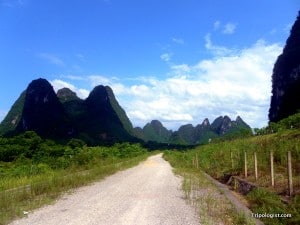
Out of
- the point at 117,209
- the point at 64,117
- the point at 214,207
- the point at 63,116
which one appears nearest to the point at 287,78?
the point at 64,117

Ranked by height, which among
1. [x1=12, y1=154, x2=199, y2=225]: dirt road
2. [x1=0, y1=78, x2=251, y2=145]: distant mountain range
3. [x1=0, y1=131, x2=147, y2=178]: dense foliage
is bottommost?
[x1=12, y1=154, x2=199, y2=225]: dirt road

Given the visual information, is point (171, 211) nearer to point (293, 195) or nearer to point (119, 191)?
point (293, 195)

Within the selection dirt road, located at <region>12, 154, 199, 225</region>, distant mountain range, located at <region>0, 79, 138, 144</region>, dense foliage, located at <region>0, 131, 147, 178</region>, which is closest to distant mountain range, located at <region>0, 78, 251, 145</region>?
distant mountain range, located at <region>0, 79, 138, 144</region>

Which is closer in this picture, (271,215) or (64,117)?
(271,215)

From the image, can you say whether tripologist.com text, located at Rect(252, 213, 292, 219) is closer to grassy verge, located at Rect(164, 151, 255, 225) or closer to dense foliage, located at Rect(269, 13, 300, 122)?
grassy verge, located at Rect(164, 151, 255, 225)

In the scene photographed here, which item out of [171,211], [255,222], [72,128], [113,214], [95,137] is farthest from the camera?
[95,137]

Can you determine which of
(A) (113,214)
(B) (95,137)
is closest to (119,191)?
(A) (113,214)

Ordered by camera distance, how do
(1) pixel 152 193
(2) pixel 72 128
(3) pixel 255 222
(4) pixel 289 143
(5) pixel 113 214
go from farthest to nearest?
1. (2) pixel 72 128
2. (4) pixel 289 143
3. (1) pixel 152 193
4. (5) pixel 113 214
5. (3) pixel 255 222

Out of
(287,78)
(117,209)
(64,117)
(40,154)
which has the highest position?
(287,78)

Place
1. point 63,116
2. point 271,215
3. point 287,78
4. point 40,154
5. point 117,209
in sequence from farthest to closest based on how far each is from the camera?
point 63,116 → point 287,78 → point 40,154 → point 117,209 → point 271,215

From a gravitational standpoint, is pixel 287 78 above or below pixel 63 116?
above

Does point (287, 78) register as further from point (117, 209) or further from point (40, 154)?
point (117, 209)

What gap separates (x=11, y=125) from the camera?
148125mm

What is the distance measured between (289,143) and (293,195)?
27.5ft
